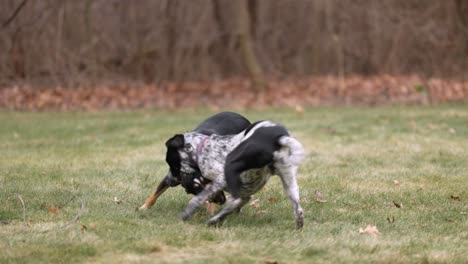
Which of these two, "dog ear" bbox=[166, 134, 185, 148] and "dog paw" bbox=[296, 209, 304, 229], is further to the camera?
"dog ear" bbox=[166, 134, 185, 148]

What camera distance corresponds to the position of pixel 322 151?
10719 mm

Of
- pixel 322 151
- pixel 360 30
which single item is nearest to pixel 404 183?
pixel 322 151

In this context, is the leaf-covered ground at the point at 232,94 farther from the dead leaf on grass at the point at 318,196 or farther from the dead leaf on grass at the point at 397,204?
the dead leaf on grass at the point at 397,204

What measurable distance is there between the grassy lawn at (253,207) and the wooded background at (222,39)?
596cm

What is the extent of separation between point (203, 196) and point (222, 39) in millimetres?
16875

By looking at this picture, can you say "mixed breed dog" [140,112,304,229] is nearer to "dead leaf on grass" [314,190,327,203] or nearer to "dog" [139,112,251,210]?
"dog" [139,112,251,210]

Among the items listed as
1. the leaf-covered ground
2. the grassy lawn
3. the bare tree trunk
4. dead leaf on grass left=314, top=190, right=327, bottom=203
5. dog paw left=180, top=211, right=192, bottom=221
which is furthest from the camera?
the bare tree trunk

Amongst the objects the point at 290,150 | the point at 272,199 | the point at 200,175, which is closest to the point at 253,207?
the point at 272,199

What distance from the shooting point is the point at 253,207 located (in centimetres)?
713

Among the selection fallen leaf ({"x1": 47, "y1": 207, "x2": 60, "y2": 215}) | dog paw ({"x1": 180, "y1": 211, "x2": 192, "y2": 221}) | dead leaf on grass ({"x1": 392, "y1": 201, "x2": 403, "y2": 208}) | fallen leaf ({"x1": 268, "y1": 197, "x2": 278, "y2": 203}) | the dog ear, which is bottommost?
dead leaf on grass ({"x1": 392, "y1": 201, "x2": 403, "y2": 208})

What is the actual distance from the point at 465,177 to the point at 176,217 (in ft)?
12.5

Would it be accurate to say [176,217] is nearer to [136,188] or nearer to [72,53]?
[136,188]

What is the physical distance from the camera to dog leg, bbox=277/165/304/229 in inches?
238

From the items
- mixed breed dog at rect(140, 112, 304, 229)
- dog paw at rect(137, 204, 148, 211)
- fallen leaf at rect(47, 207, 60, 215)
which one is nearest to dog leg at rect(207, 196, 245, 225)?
mixed breed dog at rect(140, 112, 304, 229)
